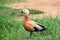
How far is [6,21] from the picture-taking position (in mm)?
9242

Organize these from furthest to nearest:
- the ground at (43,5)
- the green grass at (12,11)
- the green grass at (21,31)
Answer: the ground at (43,5) < the green grass at (12,11) < the green grass at (21,31)

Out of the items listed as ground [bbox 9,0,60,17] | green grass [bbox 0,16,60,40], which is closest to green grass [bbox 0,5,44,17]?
ground [bbox 9,0,60,17]

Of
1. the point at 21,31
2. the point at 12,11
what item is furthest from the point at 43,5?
the point at 21,31

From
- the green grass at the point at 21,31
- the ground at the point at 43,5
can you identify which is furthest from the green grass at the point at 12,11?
the green grass at the point at 21,31

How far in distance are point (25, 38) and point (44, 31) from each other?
70 centimetres

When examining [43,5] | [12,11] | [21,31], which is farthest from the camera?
[43,5]

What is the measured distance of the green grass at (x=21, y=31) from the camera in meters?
7.86

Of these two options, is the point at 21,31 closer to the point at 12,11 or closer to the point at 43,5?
the point at 12,11

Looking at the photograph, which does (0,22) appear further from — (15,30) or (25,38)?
(25,38)

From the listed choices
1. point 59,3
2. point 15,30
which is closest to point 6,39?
point 15,30

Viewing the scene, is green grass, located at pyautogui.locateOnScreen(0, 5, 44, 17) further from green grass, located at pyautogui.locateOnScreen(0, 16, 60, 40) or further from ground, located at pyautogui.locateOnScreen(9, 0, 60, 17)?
green grass, located at pyautogui.locateOnScreen(0, 16, 60, 40)

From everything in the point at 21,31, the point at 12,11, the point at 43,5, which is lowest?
the point at 43,5

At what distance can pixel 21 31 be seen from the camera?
8438mm

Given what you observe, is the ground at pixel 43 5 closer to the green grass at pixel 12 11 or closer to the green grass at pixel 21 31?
the green grass at pixel 12 11
